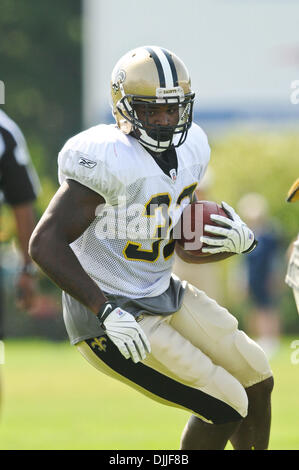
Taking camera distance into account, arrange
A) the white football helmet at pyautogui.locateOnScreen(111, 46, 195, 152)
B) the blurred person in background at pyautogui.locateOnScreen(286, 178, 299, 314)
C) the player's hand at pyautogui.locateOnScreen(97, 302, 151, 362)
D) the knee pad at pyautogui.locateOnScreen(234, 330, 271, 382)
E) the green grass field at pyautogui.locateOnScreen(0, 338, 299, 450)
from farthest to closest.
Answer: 1. the green grass field at pyautogui.locateOnScreen(0, 338, 299, 450)
2. the blurred person in background at pyautogui.locateOnScreen(286, 178, 299, 314)
3. the knee pad at pyautogui.locateOnScreen(234, 330, 271, 382)
4. the white football helmet at pyautogui.locateOnScreen(111, 46, 195, 152)
5. the player's hand at pyautogui.locateOnScreen(97, 302, 151, 362)

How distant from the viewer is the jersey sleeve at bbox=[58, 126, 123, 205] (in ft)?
10.7

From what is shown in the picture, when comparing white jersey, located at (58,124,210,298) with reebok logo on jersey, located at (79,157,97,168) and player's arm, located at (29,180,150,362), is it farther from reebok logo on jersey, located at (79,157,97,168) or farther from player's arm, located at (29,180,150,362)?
player's arm, located at (29,180,150,362)

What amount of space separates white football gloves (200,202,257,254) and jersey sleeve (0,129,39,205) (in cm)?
149

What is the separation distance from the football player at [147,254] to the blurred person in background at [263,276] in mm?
6062

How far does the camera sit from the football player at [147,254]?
3.27m

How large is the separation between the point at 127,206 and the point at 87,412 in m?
3.27

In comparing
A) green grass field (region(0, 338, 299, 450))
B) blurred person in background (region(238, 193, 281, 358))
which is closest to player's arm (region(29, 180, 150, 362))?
green grass field (region(0, 338, 299, 450))

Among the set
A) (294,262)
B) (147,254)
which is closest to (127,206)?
(147,254)

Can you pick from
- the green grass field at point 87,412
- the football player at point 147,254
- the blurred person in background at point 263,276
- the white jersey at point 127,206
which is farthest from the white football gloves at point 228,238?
the blurred person in background at point 263,276

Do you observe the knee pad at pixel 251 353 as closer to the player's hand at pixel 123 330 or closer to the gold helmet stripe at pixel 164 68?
the player's hand at pixel 123 330

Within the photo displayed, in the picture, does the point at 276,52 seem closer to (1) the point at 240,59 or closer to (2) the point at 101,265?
(1) the point at 240,59

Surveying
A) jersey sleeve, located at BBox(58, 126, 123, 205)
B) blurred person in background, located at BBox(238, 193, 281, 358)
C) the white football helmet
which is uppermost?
the white football helmet
